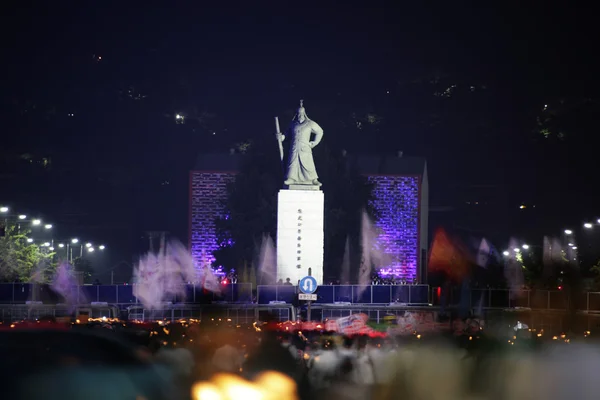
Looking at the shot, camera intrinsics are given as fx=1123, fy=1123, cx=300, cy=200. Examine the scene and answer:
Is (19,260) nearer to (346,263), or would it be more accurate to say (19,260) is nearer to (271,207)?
(271,207)

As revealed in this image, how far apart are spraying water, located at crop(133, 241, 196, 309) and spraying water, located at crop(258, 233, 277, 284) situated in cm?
476

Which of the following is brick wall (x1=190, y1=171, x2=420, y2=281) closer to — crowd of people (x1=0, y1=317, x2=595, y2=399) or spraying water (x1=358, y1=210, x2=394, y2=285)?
spraying water (x1=358, y1=210, x2=394, y2=285)

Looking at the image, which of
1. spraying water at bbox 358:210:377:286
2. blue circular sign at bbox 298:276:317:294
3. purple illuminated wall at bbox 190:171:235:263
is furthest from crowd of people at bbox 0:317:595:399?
purple illuminated wall at bbox 190:171:235:263

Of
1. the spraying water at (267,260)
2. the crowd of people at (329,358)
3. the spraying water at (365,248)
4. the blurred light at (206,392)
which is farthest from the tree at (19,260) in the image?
the blurred light at (206,392)

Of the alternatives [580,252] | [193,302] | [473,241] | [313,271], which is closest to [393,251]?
Answer: [580,252]

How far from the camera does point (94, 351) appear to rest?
12.8 m

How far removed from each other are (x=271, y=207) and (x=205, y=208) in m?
10.6

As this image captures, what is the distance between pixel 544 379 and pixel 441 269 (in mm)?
69234

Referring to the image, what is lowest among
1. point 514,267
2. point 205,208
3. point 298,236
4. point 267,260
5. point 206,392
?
point 206,392

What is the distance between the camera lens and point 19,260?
6800 cm

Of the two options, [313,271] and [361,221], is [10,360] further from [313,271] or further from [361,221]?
[361,221]

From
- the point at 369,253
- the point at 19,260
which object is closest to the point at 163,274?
the point at 19,260

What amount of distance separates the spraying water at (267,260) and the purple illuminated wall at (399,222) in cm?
997

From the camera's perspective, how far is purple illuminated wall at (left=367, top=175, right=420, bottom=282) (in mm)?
80125
